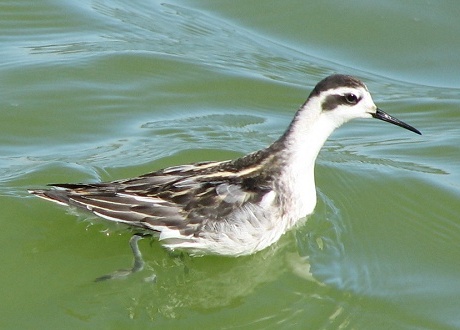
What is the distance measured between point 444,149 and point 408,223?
1.71 m

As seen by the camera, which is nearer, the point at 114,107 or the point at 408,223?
the point at 408,223

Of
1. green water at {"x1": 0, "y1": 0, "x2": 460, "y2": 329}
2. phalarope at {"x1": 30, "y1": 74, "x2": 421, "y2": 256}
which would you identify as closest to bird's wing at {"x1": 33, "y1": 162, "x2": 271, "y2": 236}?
phalarope at {"x1": 30, "y1": 74, "x2": 421, "y2": 256}

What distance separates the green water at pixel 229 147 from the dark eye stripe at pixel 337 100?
1.19 m

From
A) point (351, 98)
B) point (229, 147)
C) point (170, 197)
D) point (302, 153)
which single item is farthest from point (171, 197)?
point (229, 147)

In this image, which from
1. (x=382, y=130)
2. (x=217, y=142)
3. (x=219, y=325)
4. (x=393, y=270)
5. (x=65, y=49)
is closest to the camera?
(x=219, y=325)

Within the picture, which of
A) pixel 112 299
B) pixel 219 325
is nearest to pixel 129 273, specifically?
pixel 112 299

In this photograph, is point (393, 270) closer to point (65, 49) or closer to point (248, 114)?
point (248, 114)

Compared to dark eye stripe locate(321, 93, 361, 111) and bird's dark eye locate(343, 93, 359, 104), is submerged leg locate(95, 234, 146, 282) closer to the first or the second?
dark eye stripe locate(321, 93, 361, 111)

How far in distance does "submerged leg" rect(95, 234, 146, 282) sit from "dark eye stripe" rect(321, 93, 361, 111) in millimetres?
1955

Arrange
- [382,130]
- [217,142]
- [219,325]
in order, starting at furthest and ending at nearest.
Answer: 1. [382,130]
2. [217,142]
3. [219,325]

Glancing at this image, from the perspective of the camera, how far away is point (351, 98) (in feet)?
28.5

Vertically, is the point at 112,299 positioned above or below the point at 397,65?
below

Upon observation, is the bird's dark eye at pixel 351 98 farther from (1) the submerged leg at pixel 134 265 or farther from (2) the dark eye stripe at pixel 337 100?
(1) the submerged leg at pixel 134 265

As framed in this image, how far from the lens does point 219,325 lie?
772 cm
